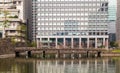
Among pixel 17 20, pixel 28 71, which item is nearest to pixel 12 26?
pixel 17 20

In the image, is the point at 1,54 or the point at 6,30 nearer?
the point at 1,54

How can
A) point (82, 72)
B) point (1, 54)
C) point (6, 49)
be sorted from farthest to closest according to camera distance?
point (6, 49) → point (1, 54) → point (82, 72)

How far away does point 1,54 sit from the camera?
129m

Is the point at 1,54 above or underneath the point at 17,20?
underneath

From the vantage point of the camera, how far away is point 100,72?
7281 centimetres

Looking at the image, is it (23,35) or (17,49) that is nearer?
(17,49)

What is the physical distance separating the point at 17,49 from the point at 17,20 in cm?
4717

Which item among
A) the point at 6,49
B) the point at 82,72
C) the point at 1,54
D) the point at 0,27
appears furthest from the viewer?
the point at 0,27

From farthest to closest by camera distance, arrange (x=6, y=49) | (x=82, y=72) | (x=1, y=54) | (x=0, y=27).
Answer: (x=0, y=27) < (x=6, y=49) < (x=1, y=54) < (x=82, y=72)

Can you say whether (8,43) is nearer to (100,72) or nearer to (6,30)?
(6,30)

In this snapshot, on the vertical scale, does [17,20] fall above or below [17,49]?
above

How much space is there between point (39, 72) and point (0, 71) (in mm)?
7696

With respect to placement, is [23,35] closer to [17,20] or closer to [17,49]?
[17,20]

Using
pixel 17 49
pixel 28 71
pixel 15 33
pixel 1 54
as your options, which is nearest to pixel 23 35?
pixel 15 33
